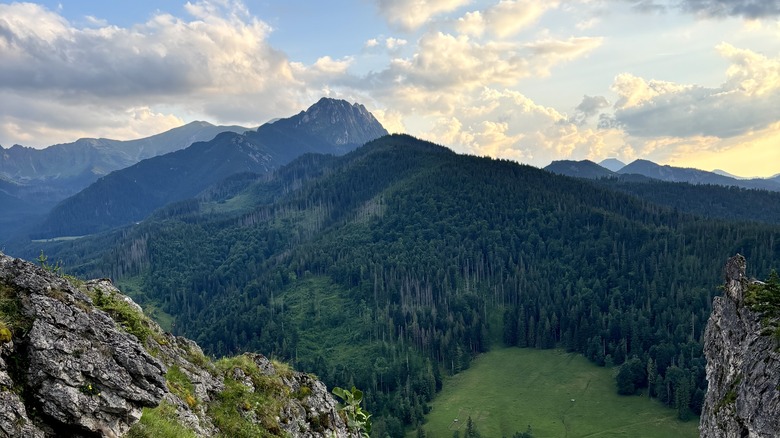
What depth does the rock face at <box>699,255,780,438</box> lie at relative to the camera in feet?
130

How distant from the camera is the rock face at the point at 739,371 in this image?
39688 millimetres

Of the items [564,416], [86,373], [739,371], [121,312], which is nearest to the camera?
[86,373]

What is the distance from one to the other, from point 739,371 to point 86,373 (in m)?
55.9

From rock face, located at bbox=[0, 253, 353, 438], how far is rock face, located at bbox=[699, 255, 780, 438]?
39.0 metres

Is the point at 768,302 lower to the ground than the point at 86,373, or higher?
lower

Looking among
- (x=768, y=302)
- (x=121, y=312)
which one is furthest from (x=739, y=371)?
(x=121, y=312)

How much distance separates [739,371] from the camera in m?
47.2

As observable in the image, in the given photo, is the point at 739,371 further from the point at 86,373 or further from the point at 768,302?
the point at 86,373

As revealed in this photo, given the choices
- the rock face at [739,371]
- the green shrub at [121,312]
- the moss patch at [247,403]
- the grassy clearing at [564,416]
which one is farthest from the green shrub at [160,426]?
the grassy clearing at [564,416]

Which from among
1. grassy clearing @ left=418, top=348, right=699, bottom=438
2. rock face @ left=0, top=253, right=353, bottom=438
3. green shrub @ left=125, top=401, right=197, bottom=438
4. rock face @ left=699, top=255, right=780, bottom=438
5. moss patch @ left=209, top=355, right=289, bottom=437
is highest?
rock face @ left=0, top=253, right=353, bottom=438

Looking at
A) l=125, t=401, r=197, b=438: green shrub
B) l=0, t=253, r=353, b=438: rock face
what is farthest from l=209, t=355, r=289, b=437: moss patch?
l=125, t=401, r=197, b=438: green shrub

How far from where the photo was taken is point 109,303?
86.4 feet

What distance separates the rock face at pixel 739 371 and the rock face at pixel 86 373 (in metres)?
39.0

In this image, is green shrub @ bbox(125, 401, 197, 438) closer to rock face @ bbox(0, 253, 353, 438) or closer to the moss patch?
rock face @ bbox(0, 253, 353, 438)
